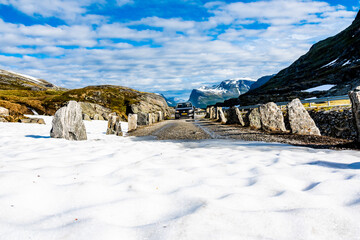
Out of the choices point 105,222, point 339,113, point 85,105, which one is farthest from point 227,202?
point 85,105

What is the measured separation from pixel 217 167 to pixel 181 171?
2.36 feet

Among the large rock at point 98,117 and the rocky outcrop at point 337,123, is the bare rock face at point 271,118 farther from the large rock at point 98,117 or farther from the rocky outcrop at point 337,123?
the large rock at point 98,117

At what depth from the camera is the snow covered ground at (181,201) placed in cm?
185

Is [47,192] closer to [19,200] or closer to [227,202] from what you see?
[19,200]

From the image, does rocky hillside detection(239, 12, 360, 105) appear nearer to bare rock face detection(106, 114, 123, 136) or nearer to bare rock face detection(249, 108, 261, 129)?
bare rock face detection(249, 108, 261, 129)

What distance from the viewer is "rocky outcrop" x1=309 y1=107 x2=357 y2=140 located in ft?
31.4

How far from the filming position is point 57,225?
6.52 ft

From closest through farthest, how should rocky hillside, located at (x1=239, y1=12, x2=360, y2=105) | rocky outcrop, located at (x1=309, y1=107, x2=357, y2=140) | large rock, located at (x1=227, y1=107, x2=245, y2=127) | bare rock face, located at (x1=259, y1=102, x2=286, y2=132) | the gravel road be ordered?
the gravel road < rocky outcrop, located at (x1=309, y1=107, x2=357, y2=140) < bare rock face, located at (x1=259, y1=102, x2=286, y2=132) < large rock, located at (x1=227, y1=107, x2=245, y2=127) < rocky hillside, located at (x1=239, y1=12, x2=360, y2=105)

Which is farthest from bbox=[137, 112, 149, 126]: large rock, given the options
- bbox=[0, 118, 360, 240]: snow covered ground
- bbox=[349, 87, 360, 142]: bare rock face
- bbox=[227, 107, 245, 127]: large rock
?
bbox=[349, 87, 360, 142]: bare rock face

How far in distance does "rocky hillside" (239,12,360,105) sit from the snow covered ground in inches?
2144

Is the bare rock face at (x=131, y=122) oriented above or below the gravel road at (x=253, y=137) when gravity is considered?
above

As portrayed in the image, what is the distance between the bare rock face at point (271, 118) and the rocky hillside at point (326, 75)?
46062 mm

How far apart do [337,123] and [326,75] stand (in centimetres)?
8018

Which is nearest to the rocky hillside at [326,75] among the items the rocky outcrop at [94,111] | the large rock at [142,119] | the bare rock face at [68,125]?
the large rock at [142,119]
